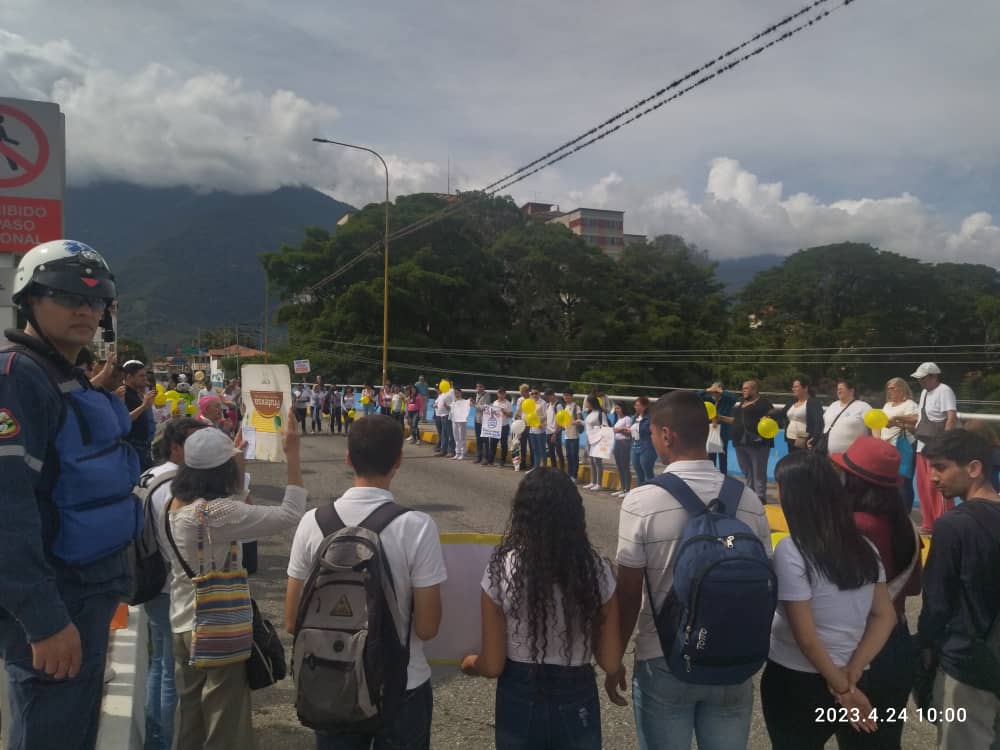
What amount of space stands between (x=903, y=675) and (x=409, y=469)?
1354 centimetres

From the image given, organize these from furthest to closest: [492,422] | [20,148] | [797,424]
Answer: [492,422] < [797,424] < [20,148]

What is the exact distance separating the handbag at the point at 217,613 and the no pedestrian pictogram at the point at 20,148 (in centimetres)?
314

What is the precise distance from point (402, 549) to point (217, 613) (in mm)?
1021

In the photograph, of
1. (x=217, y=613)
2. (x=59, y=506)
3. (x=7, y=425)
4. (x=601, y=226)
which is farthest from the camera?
(x=601, y=226)

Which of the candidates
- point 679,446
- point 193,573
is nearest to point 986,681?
point 679,446

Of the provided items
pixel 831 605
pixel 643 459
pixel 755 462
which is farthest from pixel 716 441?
pixel 831 605

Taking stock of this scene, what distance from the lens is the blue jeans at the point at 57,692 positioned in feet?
6.88

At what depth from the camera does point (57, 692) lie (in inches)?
84.7

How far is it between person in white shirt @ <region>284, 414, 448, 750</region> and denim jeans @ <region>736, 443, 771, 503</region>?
9.29 m

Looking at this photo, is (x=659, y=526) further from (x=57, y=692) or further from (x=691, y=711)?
(x=57, y=692)

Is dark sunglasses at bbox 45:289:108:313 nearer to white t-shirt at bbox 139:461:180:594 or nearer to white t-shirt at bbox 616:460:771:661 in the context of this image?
white t-shirt at bbox 139:461:180:594

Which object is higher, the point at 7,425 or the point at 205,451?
the point at 7,425

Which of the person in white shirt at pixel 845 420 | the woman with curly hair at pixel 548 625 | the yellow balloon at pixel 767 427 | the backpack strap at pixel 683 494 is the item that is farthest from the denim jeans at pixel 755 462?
the woman with curly hair at pixel 548 625

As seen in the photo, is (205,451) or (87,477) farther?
(205,451)
